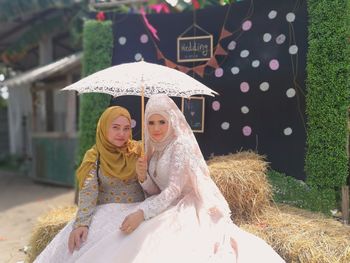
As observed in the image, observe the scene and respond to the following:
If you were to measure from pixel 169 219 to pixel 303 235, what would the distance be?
120cm

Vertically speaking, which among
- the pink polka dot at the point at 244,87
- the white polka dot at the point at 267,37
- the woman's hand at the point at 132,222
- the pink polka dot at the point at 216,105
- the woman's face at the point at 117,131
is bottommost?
the woman's hand at the point at 132,222

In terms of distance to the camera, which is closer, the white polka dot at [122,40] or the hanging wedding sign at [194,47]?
the hanging wedding sign at [194,47]

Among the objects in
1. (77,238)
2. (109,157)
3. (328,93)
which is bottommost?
(77,238)

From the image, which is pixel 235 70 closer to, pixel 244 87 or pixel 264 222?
pixel 244 87

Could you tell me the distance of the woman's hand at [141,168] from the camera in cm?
302

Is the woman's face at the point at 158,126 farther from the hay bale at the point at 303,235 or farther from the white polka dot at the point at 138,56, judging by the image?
the white polka dot at the point at 138,56

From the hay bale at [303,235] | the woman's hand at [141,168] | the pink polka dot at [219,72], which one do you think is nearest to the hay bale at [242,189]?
the hay bale at [303,235]

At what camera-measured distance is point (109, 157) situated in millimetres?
3115

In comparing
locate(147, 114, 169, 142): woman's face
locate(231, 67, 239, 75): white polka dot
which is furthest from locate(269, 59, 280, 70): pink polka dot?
locate(147, 114, 169, 142): woman's face

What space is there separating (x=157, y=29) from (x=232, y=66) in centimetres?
117

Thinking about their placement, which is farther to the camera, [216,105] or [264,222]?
[216,105]

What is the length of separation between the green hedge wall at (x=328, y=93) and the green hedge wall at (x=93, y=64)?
270 centimetres

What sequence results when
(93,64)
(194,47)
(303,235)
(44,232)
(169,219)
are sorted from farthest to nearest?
(93,64), (194,47), (44,232), (303,235), (169,219)

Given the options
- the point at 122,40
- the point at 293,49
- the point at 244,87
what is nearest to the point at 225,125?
the point at 244,87
